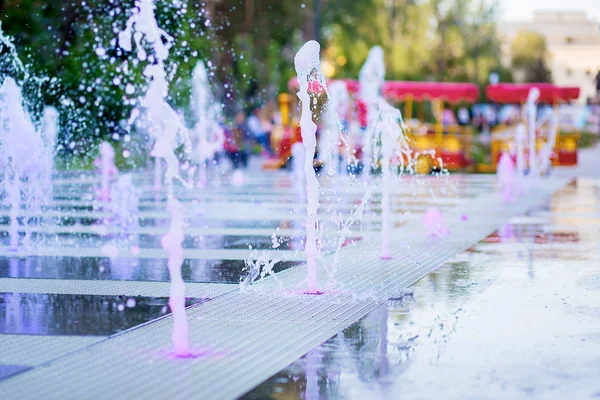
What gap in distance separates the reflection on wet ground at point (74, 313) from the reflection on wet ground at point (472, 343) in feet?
4.40

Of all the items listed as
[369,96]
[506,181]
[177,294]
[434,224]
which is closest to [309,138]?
[177,294]

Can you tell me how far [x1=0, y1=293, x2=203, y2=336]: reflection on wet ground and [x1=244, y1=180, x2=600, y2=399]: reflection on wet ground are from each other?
4.40 feet

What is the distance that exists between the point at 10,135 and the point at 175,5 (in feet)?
32.4

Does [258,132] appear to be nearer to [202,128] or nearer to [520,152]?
[202,128]

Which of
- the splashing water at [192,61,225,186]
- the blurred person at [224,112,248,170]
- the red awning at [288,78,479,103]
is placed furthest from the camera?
the splashing water at [192,61,225,186]

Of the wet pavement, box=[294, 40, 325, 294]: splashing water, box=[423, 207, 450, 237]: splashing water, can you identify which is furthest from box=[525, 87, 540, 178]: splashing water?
box=[294, 40, 325, 294]: splashing water

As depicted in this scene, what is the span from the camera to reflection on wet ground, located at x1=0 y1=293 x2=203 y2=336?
6977 millimetres

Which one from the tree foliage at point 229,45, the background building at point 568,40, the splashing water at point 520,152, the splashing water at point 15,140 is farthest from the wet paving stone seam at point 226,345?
the background building at point 568,40

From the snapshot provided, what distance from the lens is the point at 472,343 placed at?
6520 mm

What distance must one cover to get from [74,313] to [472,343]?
2515 millimetres

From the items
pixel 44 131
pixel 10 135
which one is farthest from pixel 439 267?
pixel 44 131

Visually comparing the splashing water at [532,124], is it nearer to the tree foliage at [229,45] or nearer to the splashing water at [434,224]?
the tree foliage at [229,45]

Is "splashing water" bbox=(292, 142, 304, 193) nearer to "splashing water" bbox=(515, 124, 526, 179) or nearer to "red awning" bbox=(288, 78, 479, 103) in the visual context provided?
"splashing water" bbox=(515, 124, 526, 179)

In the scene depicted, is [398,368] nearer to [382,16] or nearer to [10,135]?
[10,135]
